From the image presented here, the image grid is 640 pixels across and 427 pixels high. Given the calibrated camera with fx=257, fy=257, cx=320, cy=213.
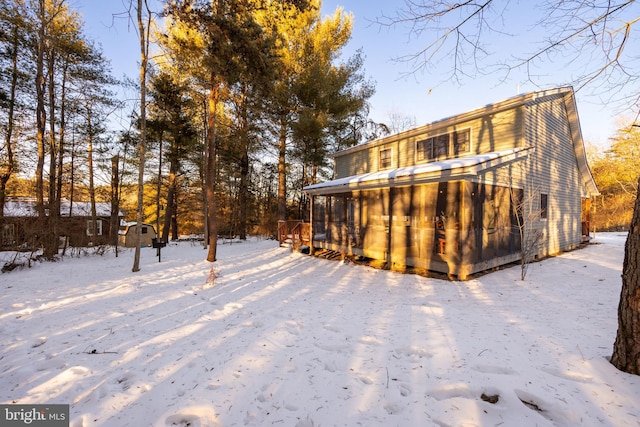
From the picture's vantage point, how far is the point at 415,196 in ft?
27.5

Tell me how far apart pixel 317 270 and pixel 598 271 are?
26.1 ft

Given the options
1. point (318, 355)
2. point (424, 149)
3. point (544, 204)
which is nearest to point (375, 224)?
point (424, 149)

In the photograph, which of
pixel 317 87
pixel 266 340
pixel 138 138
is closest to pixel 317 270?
pixel 266 340

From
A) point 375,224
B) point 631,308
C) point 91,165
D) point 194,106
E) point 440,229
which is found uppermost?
point 194,106

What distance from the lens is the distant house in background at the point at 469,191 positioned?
6973mm

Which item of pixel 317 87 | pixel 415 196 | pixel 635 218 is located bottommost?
pixel 635 218

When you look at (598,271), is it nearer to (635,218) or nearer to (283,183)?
(635,218)

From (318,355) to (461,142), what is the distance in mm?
9755

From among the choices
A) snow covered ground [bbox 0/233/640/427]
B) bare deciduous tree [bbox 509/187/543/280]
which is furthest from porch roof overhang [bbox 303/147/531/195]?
snow covered ground [bbox 0/233/640/427]

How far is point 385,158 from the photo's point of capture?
12.6m

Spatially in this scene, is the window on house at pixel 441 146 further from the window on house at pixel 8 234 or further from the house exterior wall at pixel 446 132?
the window on house at pixel 8 234

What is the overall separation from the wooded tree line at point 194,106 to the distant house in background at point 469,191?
505 cm

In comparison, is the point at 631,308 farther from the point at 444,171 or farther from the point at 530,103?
the point at 530,103

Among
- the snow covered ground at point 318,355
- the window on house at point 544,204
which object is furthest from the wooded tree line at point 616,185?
the snow covered ground at point 318,355
